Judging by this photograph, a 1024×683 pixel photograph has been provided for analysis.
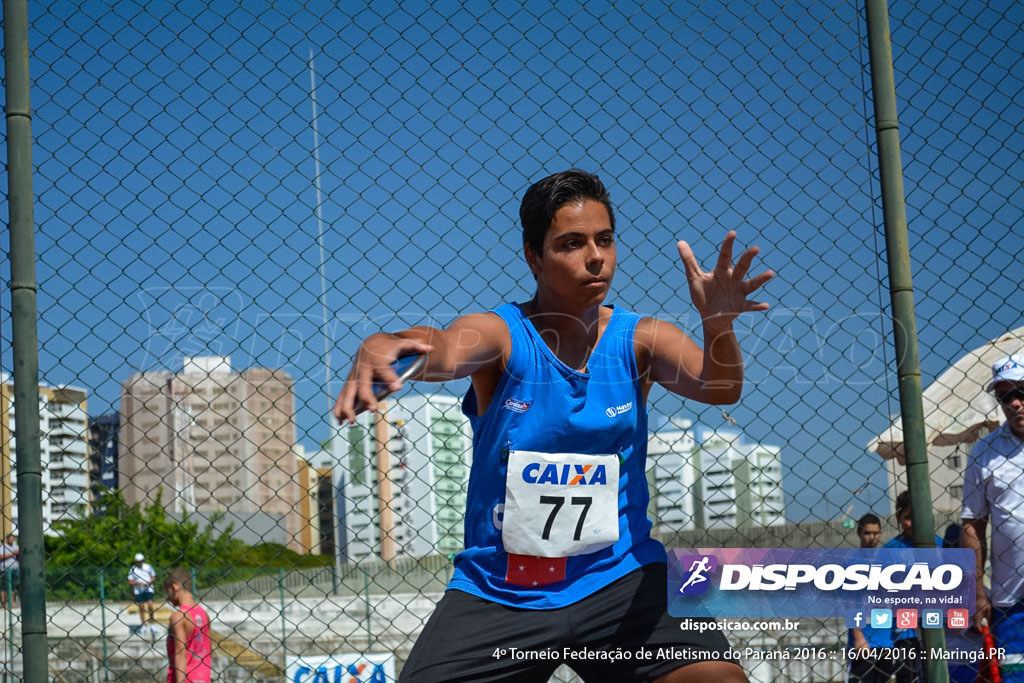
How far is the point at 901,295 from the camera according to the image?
3.88 metres

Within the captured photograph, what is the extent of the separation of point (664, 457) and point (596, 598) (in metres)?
2.34

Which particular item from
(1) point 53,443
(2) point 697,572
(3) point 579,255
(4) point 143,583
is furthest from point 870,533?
(4) point 143,583

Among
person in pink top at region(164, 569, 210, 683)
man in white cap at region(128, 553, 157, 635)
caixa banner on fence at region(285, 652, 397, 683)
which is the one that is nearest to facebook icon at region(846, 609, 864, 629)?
man in white cap at region(128, 553, 157, 635)

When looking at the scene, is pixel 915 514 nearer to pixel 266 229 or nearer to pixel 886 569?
pixel 886 569

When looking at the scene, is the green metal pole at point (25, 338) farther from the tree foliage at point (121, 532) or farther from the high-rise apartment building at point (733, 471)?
the high-rise apartment building at point (733, 471)

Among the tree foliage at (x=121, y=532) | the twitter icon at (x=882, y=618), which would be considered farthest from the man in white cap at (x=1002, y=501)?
the tree foliage at (x=121, y=532)

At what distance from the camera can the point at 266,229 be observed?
3.65 metres

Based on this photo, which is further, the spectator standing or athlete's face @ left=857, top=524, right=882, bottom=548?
athlete's face @ left=857, top=524, right=882, bottom=548

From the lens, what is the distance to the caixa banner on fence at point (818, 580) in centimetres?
333

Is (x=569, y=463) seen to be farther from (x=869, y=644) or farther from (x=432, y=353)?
(x=869, y=644)

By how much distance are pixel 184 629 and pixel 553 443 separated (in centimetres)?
597

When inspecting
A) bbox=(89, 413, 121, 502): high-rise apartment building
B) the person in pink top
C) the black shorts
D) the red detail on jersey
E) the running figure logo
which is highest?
bbox=(89, 413, 121, 502): high-rise apartment building

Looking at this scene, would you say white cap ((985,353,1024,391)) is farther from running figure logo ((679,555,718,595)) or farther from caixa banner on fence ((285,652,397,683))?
caixa banner on fence ((285,652,397,683))

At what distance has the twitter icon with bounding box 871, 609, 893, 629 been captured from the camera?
3721 millimetres
